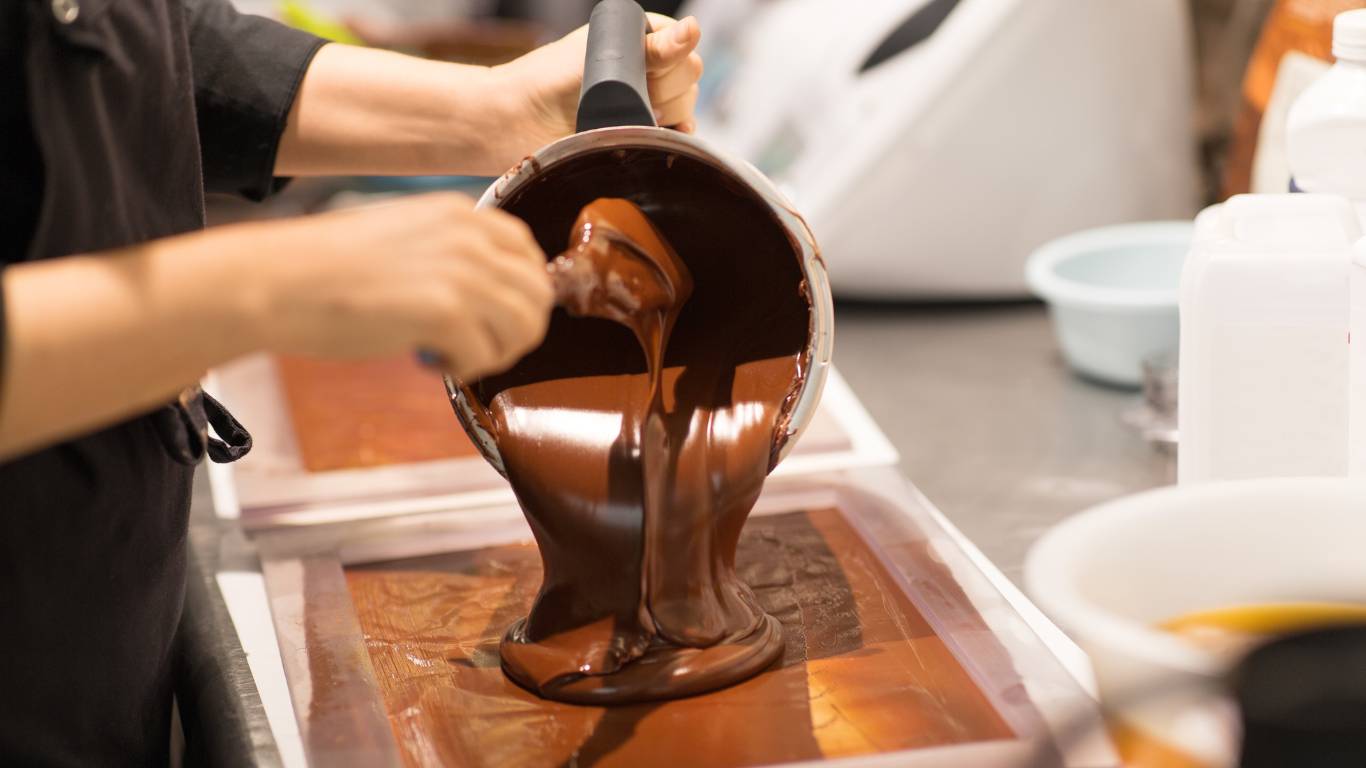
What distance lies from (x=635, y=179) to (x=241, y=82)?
1.42 feet

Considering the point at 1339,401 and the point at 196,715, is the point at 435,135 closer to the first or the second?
the point at 196,715

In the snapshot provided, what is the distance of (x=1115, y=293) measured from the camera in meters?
1.70

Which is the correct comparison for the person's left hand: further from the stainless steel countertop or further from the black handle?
the stainless steel countertop

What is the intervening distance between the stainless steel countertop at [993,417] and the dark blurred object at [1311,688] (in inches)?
26.5

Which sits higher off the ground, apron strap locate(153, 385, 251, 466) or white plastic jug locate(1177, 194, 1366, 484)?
white plastic jug locate(1177, 194, 1366, 484)

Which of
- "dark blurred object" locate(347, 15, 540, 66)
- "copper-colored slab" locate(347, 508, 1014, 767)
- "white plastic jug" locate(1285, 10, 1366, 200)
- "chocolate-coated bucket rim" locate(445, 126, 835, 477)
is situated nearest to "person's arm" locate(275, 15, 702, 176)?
"chocolate-coated bucket rim" locate(445, 126, 835, 477)

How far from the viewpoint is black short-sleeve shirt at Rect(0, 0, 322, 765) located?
36.6 inches

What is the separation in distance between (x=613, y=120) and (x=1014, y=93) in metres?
0.99

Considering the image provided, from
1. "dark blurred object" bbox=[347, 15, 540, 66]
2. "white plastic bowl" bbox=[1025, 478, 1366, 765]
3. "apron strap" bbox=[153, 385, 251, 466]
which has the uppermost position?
"white plastic bowl" bbox=[1025, 478, 1366, 765]

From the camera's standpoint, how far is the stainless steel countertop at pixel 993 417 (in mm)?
1510

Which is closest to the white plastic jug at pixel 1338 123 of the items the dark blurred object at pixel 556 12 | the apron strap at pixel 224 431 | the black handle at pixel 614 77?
the black handle at pixel 614 77

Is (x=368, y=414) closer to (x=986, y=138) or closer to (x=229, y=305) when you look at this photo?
(x=986, y=138)

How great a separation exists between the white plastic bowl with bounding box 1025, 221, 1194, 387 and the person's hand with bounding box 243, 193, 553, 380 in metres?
1.03

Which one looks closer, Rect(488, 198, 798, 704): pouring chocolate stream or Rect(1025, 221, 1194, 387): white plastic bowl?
Rect(488, 198, 798, 704): pouring chocolate stream
